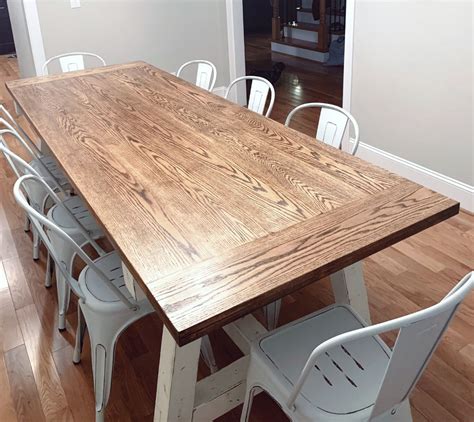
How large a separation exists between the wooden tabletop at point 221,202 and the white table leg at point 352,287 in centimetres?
30

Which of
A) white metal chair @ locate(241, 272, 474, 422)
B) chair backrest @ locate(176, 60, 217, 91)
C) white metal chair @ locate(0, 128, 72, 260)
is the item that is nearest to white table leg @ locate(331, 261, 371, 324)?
white metal chair @ locate(241, 272, 474, 422)

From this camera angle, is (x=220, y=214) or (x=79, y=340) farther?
(x=79, y=340)

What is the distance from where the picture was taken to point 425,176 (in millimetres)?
2896

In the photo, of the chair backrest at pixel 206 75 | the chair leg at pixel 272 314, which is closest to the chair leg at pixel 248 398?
the chair leg at pixel 272 314

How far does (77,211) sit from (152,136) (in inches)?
18.7

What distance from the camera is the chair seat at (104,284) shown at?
1503 millimetres

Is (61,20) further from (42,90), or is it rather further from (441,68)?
(441,68)

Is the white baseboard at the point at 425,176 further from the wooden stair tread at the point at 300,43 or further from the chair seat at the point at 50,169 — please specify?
the wooden stair tread at the point at 300,43

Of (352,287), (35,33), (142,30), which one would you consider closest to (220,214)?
(352,287)

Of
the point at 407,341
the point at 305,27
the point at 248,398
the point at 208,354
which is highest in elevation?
the point at 407,341

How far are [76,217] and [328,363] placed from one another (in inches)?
47.9

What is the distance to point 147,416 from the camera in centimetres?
165

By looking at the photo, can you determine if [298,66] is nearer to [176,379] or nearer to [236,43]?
[236,43]

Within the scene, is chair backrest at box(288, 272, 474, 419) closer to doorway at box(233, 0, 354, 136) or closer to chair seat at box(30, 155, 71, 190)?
chair seat at box(30, 155, 71, 190)
